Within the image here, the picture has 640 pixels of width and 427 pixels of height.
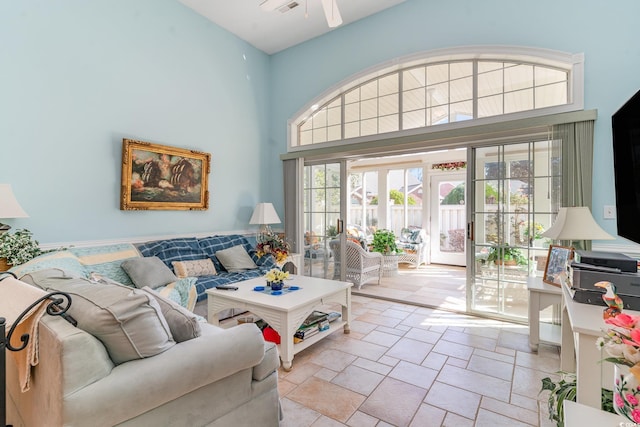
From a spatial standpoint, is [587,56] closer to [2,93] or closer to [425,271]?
[425,271]

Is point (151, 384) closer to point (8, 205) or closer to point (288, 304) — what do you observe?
point (288, 304)

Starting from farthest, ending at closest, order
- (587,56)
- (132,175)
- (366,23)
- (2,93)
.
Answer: (366,23) → (132,175) → (587,56) → (2,93)

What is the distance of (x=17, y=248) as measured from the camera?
2578 millimetres

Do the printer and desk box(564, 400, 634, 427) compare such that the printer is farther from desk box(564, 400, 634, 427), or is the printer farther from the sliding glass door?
the sliding glass door

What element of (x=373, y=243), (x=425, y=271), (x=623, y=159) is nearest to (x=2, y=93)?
(x=623, y=159)

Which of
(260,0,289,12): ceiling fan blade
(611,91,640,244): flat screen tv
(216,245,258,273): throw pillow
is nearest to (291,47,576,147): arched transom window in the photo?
(611,91,640,244): flat screen tv

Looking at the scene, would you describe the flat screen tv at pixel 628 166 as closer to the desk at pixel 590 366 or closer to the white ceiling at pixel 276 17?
the desk at pixel 590 366

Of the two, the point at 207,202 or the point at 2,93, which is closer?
the point at 2,93

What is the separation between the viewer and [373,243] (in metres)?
6.54

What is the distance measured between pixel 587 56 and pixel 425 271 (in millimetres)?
4561

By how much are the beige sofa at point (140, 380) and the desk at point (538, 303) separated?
94.5 inches

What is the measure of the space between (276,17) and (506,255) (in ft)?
13.9

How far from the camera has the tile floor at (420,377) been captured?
6.50 feet

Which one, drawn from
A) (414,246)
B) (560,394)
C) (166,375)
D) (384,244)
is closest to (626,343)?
(560,394)
